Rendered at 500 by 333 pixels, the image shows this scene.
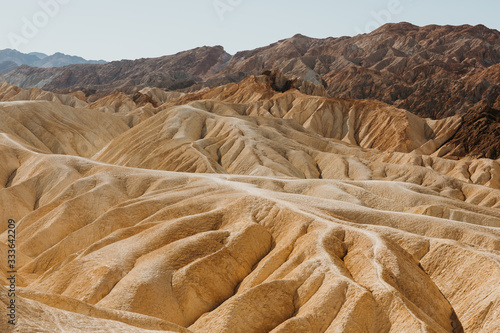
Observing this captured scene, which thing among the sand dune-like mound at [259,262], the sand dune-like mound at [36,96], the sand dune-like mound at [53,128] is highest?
the sand dune-like mound at [36,96]

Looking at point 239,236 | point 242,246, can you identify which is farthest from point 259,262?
point 239,236

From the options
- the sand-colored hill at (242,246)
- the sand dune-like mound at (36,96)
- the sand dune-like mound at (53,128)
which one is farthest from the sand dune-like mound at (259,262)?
the sand dune-like mound at (36,96)

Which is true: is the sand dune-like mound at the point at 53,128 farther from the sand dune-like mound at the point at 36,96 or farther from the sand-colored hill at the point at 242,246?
the sand dune-like mound at the point at 36,96

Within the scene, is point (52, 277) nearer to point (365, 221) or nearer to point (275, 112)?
point (365, 221)

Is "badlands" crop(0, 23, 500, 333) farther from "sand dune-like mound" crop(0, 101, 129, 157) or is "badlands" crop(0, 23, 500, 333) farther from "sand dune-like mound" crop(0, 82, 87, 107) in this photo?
"sand dune-like mound" crop(0, 82, 87, 107)

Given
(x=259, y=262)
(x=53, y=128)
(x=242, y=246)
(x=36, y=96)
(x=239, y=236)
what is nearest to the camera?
(x=259, y=262)

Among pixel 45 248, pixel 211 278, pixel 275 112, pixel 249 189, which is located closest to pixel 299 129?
pixel 275 112

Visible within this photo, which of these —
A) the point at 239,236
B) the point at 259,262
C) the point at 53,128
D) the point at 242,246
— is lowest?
the point at 259,262

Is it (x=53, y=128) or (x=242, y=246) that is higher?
(x=53, y=128)

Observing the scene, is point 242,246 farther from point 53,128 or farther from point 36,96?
point 36,96

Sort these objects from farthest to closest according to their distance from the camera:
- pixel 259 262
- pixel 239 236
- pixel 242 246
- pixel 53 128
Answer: pixel 53 128 < pixel 239 236 < pixel 242 246 < pixel 259 262
